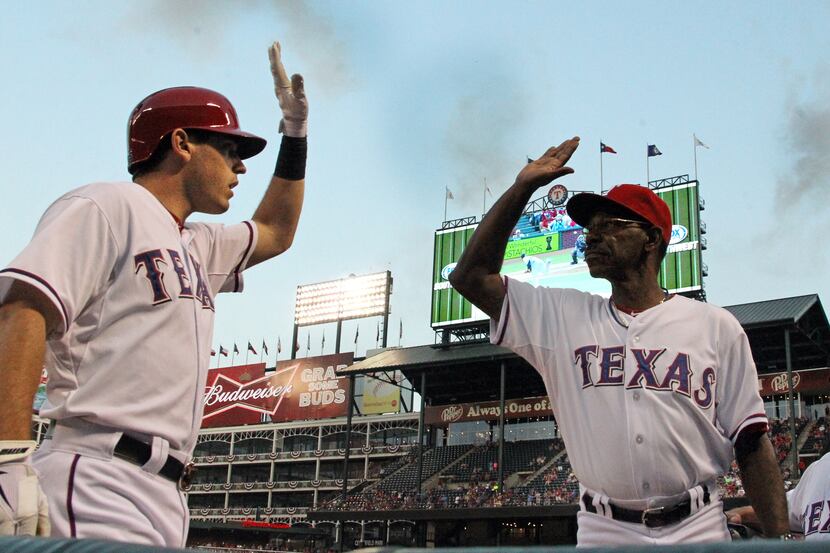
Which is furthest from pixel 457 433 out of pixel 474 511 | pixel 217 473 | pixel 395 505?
pixel 217 473

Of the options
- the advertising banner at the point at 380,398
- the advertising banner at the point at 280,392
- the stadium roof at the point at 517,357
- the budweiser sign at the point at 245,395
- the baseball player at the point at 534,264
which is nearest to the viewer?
the stadium roof at the point at 517,357

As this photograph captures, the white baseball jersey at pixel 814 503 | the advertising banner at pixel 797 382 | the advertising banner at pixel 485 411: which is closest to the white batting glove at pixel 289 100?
the white baseball jersey at pixel 814 503

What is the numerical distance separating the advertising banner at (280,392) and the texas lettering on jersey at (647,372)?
37460 mm

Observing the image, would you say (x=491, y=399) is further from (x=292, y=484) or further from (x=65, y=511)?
(x=65, y=511)

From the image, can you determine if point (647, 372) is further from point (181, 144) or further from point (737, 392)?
point (181, 144)

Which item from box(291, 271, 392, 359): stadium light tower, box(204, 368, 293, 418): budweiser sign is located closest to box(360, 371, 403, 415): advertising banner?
box(291, 271, 392, 359): stadium light tower

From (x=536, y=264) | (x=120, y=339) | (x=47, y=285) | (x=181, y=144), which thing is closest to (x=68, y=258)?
(x=47, y=285)

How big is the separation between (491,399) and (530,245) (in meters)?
7.28

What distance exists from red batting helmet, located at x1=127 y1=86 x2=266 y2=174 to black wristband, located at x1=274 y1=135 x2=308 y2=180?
1.54ft

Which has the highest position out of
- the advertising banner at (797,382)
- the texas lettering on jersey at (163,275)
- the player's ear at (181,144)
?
the advertising banner at (797,382)

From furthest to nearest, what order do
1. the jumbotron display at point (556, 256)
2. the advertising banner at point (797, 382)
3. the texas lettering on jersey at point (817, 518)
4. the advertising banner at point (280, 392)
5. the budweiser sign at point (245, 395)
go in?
1. the budweiser sign at point (245, 395)
2. the advertising banner at point (280, 392)
3. the advertising banner at point (797, 382)
4. the jumbotron display at point (556, 256)
5. the texas lettering on jersey at point (817, 518)

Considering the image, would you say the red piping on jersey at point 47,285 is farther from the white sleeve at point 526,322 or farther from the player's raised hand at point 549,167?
the player's raised hand at point 549,167

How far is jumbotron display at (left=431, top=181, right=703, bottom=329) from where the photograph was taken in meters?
24.7

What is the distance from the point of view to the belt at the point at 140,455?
2.08 metres
